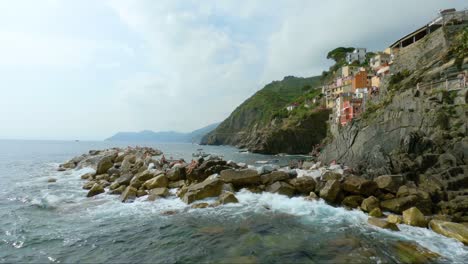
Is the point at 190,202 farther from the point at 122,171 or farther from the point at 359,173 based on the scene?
the point at 359,173

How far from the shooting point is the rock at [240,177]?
1840cm

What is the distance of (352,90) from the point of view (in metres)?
67.9

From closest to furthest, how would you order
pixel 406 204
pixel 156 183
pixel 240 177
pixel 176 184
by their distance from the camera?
pixel 406 204
pixel 240 177
pixel 156 183
pixel 176 184

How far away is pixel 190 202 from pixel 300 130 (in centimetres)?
6377

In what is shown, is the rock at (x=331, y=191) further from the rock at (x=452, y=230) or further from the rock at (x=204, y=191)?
the rock at (x=204, y=191)

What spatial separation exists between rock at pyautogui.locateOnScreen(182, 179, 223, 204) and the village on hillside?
862 inches

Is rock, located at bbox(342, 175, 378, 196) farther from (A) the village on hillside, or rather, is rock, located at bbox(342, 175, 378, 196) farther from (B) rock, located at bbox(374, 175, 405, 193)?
(A) the village on hillside

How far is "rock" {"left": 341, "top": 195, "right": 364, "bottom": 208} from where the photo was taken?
1526 cm

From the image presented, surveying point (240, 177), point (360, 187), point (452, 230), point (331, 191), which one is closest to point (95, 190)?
point (240, 177)

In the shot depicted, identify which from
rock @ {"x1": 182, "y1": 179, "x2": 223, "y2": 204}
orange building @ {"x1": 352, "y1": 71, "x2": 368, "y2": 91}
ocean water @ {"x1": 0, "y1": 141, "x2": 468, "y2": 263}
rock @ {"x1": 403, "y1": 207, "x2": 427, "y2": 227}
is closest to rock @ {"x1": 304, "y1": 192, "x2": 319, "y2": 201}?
ocean water @ {"x1": 0, "y1": 141, "x2": 468, "y2": 263}

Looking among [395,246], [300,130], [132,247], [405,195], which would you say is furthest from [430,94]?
[300,130]

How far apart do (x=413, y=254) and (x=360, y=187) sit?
6.91m

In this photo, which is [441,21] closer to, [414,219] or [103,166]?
[414,219]

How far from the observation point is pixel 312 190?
56.8ft
